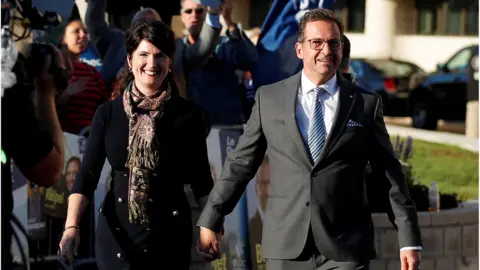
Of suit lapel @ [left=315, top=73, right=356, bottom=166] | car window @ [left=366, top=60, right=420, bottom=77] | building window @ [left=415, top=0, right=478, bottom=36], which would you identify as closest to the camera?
suit lapel @ [left=315, top=73, right=356, bottom=166]

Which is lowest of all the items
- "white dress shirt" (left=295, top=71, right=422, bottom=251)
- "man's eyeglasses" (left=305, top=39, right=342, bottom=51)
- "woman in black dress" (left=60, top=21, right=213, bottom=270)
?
"woman in black dress" (left=60, top=21, right=213, bottom=270)

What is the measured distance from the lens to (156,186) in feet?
17.8

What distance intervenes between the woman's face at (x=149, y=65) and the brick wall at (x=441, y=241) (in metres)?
2.94

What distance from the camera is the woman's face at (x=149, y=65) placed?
5477mm

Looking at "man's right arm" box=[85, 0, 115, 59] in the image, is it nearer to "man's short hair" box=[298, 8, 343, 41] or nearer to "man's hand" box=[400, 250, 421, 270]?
"man's short hair" box=[298, 8, 343, 41]

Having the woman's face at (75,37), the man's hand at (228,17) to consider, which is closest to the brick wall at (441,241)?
the man's hand at (228,17)

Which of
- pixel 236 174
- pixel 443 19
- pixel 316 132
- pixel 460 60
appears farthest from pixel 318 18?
pixel 443 19

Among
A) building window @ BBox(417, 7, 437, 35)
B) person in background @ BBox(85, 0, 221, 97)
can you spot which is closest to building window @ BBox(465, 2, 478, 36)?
building window @ BBox(417, 7, 437, 35)

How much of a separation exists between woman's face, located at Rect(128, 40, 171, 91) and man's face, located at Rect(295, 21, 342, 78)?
2.37 ft

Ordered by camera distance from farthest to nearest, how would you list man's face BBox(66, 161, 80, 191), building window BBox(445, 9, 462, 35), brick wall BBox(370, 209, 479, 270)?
building window BBox(445, 9, 462, 35)
brick wall BBox(370, 209, 479, 270)
man's face BBox(66, 161, 80, 191)

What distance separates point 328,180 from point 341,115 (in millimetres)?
→ 281

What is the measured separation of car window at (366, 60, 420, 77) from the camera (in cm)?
2570

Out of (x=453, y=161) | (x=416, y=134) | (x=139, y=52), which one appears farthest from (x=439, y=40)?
(x=139, y=52)

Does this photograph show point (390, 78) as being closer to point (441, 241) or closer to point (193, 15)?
point (441, 241)
